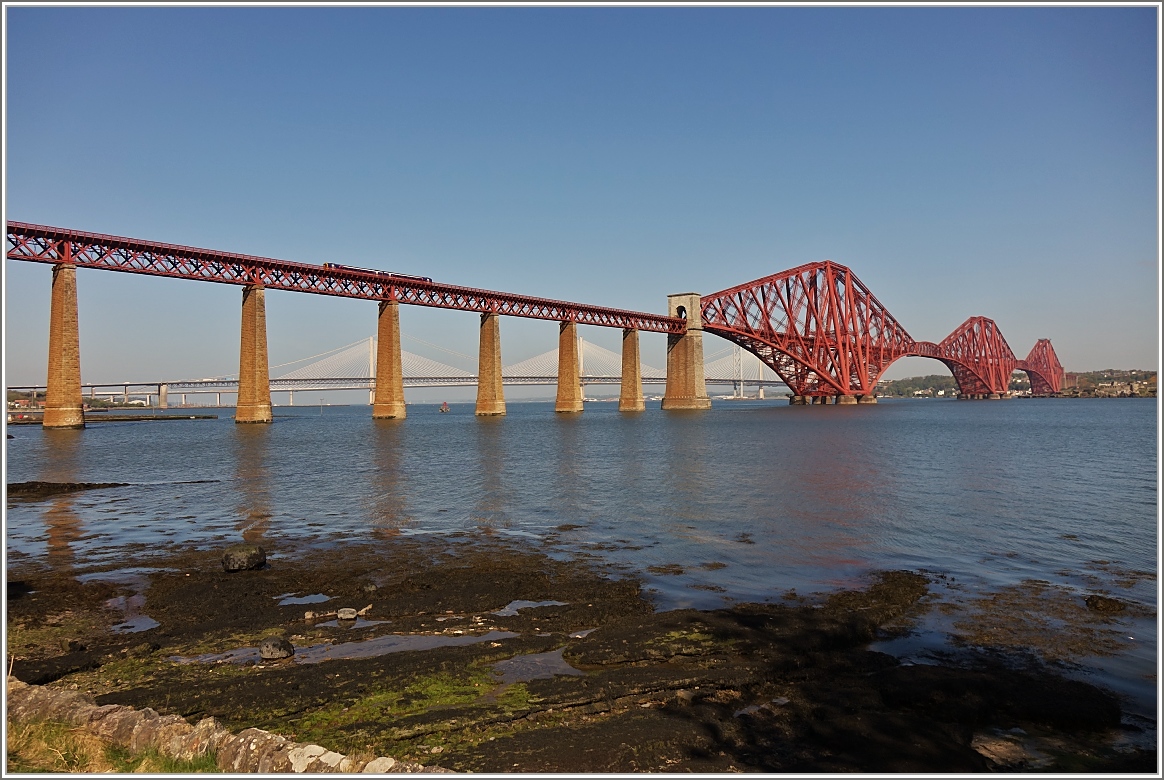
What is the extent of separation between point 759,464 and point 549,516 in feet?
61.1

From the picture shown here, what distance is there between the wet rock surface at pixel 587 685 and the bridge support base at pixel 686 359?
104444 millimetres

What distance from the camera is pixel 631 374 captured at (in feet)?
373

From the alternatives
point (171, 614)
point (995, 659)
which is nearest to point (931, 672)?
point (995, 659)

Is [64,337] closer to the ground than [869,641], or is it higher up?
higher up

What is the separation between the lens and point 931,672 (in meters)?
9.10

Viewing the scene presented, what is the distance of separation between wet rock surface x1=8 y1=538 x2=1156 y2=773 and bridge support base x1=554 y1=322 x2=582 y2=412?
89.2 metres

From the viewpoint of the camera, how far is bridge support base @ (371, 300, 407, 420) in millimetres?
80312

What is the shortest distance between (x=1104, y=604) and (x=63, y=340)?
68.5m

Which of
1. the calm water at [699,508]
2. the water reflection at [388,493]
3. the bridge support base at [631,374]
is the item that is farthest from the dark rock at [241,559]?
the bridge support base at [631,374]

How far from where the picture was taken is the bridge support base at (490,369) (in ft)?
297

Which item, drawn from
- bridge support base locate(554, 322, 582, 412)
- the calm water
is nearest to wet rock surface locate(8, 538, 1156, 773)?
the calm water

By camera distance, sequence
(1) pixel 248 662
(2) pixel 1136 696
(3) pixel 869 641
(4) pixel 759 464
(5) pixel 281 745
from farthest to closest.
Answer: (4) pixel 759 464
(3) pixel 869 641
(1) pixel 248 662
(2) pixel 1136 696
(5) pixel 281 745

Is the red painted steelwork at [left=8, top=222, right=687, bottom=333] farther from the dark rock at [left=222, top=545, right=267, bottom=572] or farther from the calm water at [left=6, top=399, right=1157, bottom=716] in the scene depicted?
the dark rock at [left=222, top=545, right=267, bottom=572]

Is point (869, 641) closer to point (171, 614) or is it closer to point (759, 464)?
point (171, 614)
